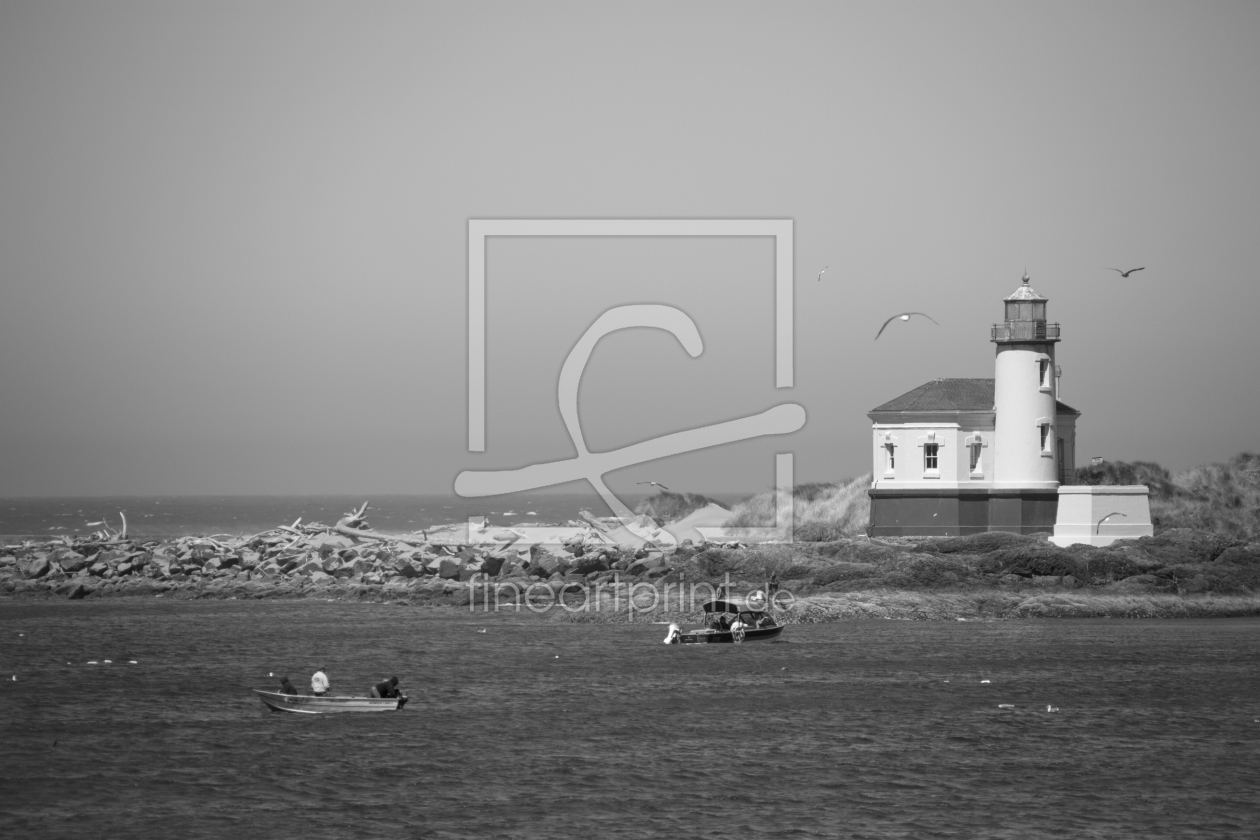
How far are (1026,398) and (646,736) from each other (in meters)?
32.3

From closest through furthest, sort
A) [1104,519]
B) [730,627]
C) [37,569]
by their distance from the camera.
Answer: [730,627] → [1104,519] → [37,569]

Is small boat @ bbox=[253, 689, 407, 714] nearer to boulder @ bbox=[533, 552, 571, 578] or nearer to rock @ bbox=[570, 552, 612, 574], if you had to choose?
rock @ bbox=[570, 552, 612, 574]

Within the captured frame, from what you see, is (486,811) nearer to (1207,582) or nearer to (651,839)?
(651,839)

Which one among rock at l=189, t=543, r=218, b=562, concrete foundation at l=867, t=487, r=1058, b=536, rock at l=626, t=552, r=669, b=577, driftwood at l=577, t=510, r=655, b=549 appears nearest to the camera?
rock at l=626, t=552, r=669, b=577

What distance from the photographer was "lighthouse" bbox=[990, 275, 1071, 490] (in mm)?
59344

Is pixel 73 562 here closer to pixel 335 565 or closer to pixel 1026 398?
pixel 335 565

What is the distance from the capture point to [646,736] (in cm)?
3155

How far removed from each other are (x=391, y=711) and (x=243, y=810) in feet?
29.3

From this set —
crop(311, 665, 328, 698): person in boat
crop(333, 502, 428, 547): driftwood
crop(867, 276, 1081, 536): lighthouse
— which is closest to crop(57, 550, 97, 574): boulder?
crop(333, 502, 428, 547): driftwood

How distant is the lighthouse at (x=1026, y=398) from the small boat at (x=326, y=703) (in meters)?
32.2

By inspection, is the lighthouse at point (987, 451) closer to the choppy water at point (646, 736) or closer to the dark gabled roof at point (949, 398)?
the dark gabled roof at point (949, 398)

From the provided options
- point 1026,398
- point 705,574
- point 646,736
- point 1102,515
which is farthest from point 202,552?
point 646,736

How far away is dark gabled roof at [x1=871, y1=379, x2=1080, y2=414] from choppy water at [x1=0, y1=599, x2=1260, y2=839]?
525 inches

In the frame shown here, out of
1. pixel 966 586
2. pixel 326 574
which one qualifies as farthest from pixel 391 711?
pixel 326 574
